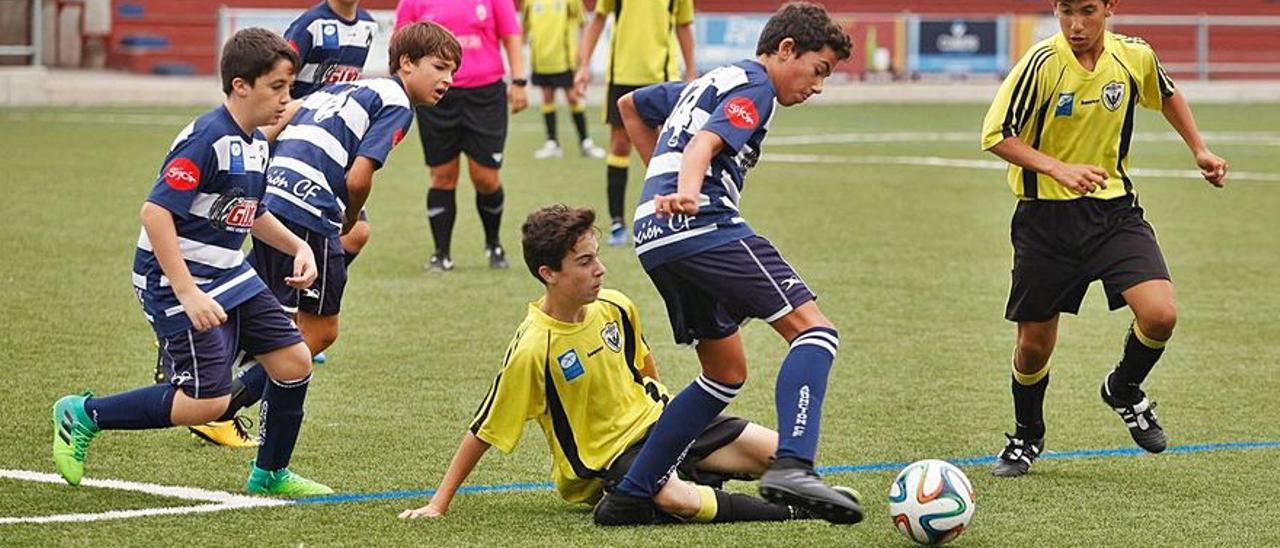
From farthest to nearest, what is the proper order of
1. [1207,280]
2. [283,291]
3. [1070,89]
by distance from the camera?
[1207,280] < [283,291] < [1070,89]

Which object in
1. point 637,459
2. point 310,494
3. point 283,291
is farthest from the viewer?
point 283,291

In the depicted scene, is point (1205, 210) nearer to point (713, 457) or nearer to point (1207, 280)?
point (1207, 280)

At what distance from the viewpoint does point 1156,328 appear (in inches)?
254

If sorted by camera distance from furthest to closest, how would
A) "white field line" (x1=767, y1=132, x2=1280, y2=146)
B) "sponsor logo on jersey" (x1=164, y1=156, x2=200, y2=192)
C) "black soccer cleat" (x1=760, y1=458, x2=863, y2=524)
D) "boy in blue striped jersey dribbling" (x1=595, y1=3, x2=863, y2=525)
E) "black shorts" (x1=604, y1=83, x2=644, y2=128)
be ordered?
"white field line" (x1=767, y1=132, x2=1280, y2=146), "black shorts" (x1=604, y1=83, x2=644, y2=128), "sponsor logo on jersey" (x1=164, y1=156, x2=200, y2=192), "boy in blue striped jersey dribbling" (x1=595, y1=3, x2=863, y2=525), "black soccer cleat" (x1=760, y1=458, x2=863, y2=524)

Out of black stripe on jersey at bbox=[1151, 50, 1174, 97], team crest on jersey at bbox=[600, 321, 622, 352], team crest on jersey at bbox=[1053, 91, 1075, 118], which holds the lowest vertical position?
team crest on jersey at bbox=[600, 321, 622, 352]

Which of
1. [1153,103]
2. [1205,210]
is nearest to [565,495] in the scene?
[1153,103]

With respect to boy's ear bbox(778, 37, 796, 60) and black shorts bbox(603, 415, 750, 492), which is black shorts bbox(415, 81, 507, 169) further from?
boy's ear bbox(778, 37, 796, 60)

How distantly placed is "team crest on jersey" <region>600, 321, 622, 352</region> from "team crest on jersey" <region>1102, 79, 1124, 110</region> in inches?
75.4

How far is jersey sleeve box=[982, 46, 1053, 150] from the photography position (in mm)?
6484

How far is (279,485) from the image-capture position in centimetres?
611

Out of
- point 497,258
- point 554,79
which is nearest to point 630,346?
point 497,258

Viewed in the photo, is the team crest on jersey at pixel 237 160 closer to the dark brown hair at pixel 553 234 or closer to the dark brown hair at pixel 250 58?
the dark brown hair at pixel 250 58

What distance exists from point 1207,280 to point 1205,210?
3739 millimetres

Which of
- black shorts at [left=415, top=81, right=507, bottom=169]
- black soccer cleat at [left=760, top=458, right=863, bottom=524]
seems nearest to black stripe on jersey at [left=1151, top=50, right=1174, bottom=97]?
black soccer cleat at [left=760, top=458, right=863, bottom=524]
